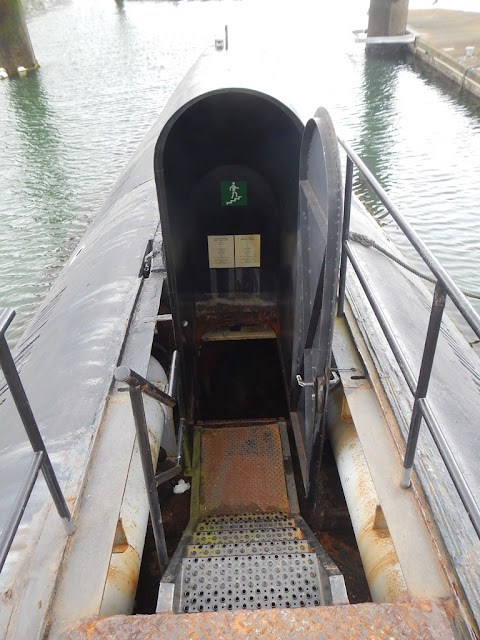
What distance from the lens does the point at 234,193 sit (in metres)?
4.80

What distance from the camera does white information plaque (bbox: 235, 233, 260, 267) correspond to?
5.02m

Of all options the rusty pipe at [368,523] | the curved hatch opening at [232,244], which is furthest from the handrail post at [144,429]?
the curved hatch opening at [232,244]

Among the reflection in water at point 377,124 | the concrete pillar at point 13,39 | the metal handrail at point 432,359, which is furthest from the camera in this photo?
the concrete pillar at point 13,39

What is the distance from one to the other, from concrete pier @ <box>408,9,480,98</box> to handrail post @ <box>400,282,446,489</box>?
15.9 meters

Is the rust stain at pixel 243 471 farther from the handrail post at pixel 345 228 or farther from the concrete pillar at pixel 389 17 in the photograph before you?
the concrete pillar at pixel 389 17

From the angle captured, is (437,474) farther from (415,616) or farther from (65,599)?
(65,599)

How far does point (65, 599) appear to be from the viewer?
191 cm

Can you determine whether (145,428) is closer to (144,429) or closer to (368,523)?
(144,429)

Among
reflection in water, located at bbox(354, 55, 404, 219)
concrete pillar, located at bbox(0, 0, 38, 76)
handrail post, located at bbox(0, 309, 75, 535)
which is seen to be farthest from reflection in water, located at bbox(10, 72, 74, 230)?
handrail post, located at bbox(0, 309, 75, 535)

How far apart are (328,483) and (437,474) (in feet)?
4.61

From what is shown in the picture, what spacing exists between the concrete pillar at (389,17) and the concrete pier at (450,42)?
2.89 feet

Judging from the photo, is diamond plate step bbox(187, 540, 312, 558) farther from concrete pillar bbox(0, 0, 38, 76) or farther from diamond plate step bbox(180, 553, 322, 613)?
concrete pillar bbox(0, 0, 38, 76)

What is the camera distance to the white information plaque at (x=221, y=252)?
197 inches

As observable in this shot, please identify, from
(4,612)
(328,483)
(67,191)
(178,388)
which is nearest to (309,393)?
(328,483)
